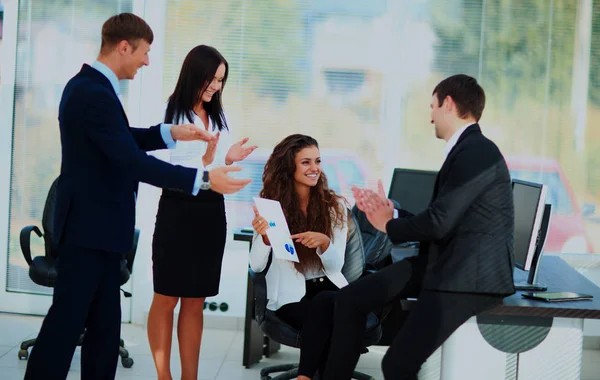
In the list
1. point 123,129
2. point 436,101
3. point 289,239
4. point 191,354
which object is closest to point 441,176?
point 436,101

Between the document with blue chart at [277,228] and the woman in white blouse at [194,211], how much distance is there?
228 mm

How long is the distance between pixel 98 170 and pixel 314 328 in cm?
121

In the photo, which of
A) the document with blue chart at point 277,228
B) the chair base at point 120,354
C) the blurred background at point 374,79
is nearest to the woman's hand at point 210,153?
the document with blue chart at point 277,228

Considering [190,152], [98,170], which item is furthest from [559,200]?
[98,170]

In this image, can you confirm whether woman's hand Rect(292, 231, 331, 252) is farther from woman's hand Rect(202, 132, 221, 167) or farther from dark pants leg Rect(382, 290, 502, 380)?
dark pants leg Rect(382, 290, 502, 380)

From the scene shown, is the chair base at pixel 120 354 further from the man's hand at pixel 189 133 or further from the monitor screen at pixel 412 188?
the monitor screen at pixel 412 188

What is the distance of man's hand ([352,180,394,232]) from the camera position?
123 inches

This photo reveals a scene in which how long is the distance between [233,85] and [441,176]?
276 cm

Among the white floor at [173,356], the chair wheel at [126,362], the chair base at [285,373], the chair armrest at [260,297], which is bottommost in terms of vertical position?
the white floor at [173,356]

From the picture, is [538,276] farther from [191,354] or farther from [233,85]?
[233,85]

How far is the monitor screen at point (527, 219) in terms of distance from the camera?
3.29 meters

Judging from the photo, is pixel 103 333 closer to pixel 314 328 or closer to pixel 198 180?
pixel 198 180

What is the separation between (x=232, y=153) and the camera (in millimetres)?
3621

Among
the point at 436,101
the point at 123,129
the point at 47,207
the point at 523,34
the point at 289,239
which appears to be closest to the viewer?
the point at 123,129
